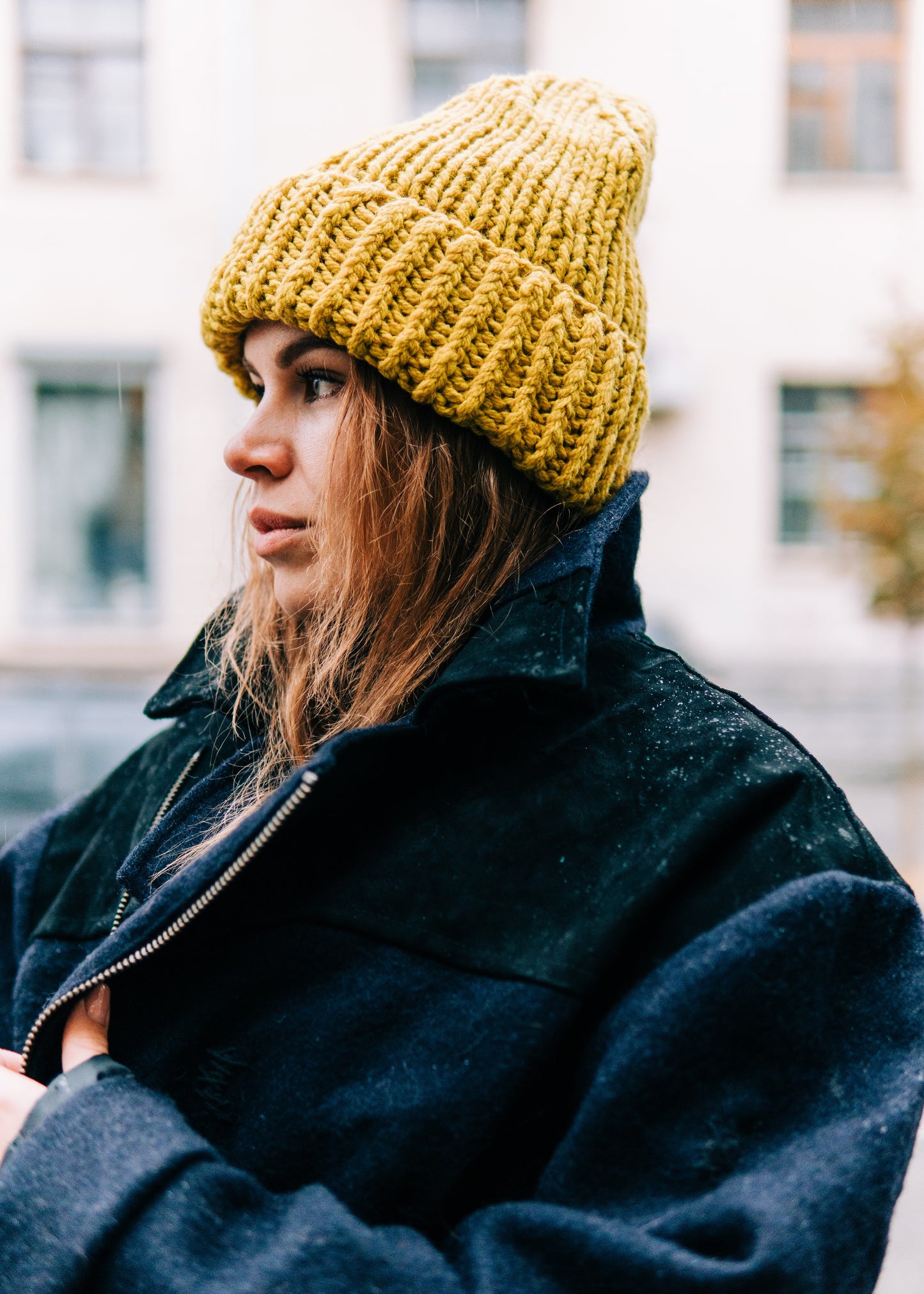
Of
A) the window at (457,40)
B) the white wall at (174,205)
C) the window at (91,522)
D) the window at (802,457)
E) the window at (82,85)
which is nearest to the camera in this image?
the white wall at (174,205)

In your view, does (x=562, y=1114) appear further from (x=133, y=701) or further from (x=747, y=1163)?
A: (x=133, y=701)

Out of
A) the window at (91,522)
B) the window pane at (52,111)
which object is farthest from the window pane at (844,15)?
the window at (91,522)

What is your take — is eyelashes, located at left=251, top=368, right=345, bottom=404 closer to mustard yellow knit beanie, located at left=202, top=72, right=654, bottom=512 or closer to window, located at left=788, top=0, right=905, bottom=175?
mustard yellow knit beanie, located at left=202, top=72, right=654, bottom=512

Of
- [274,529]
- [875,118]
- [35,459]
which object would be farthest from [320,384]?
[875,118]

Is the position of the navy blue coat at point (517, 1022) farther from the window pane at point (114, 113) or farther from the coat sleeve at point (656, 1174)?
the window pane at point (114, 113)

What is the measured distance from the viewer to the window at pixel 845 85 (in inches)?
384

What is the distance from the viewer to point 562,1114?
37.6 inches

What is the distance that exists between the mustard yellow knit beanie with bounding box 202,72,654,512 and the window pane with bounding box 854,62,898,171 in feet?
33.4

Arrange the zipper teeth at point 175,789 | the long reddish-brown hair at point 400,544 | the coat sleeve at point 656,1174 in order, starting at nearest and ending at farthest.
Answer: the coat sleeve at point 656,1174, the long reddish-brown hair at point 400,544, the zipper teeth at point 175,789

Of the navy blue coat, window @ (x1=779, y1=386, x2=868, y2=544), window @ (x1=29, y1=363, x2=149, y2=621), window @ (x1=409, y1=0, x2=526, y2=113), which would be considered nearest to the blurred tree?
window @ (x1=779, y1=386, x2=868, y2=544)

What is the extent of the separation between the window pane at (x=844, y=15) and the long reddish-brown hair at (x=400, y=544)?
1045 centimetres

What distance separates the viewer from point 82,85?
9359mm

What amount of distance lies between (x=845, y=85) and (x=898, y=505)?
618cm

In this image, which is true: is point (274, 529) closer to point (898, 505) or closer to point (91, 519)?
point (898, 505)
